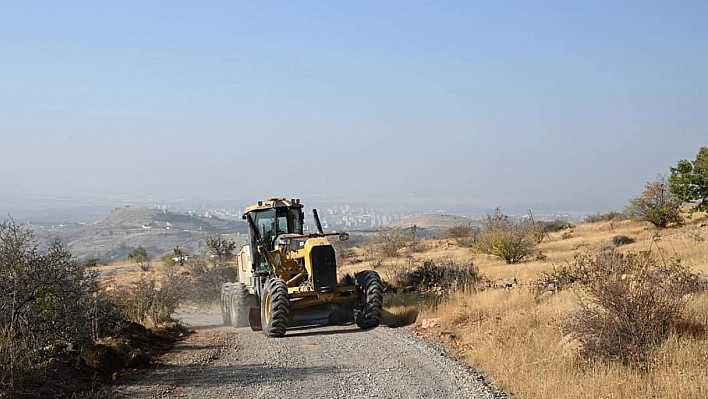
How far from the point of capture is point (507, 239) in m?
33.8

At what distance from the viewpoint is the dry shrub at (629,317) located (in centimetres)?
Result: 1016

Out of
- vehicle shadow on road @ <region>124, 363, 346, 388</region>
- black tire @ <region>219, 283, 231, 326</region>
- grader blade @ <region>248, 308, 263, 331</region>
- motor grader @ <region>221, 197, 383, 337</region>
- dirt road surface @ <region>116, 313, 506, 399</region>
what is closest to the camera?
dirt road surface @ <region>116, 313, 506, 399</region>

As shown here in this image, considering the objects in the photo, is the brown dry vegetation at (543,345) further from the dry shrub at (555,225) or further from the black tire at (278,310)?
the dry shrub at (555,225)

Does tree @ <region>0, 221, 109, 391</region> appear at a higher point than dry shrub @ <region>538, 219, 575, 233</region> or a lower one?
higher

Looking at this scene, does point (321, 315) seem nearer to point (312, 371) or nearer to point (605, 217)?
point (312, 371)

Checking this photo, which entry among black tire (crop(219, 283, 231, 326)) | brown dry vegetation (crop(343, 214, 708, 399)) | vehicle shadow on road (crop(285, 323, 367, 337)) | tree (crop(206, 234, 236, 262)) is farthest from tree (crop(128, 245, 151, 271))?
vehicle shadow on road (crop(285, 323, 367, 337))

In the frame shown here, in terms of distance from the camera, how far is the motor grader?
1716 centimetres

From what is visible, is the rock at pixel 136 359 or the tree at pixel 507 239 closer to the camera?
the rock at pixel 136 359

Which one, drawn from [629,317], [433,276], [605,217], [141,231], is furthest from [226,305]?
[141,231]

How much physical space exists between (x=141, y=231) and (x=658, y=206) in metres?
60.6

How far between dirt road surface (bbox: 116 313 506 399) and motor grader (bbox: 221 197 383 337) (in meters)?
1.04

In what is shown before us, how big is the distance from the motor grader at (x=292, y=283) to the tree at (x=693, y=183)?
2735 cm

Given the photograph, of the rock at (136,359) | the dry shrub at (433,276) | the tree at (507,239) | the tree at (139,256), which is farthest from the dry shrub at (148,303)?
the tree at (139,256)

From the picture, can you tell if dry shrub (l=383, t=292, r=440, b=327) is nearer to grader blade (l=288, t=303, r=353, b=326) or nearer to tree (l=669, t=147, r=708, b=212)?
grader blade (l=288, t=303, r=353, b=326)
